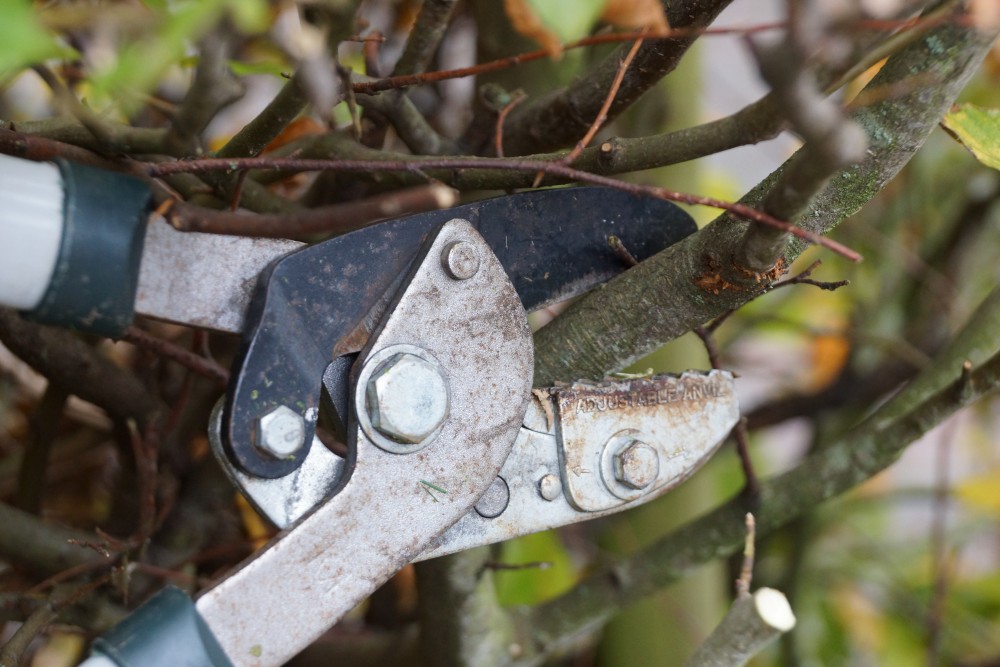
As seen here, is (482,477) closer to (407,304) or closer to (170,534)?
(407,304)

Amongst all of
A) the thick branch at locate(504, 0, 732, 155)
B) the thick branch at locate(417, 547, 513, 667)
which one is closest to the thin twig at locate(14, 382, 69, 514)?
the thick branch at locate(417, 547, 513, 667)

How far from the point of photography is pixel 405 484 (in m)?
0.63

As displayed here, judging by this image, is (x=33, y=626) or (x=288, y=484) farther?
(x=33, y=626)

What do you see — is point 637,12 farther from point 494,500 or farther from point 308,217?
point 494,500

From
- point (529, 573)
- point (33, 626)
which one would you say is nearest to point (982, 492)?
point (529, 573)

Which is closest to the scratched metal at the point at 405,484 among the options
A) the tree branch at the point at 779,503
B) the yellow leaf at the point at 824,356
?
the tree branch at the point at 779,503

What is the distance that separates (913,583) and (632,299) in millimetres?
1353

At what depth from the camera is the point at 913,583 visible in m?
1.75

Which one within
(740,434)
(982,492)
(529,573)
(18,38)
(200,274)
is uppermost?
(18,38)

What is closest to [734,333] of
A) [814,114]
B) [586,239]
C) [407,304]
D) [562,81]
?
[562,81]

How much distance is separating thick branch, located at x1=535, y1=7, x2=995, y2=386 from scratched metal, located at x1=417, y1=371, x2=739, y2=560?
30mm

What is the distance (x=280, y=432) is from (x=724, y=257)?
29 cm

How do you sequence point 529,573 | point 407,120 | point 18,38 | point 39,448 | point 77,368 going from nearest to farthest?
point 18,38 → point 407,120 → point 77,368 → point 39,448 → point 529,573

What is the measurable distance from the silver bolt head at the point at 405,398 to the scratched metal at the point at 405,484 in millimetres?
13
